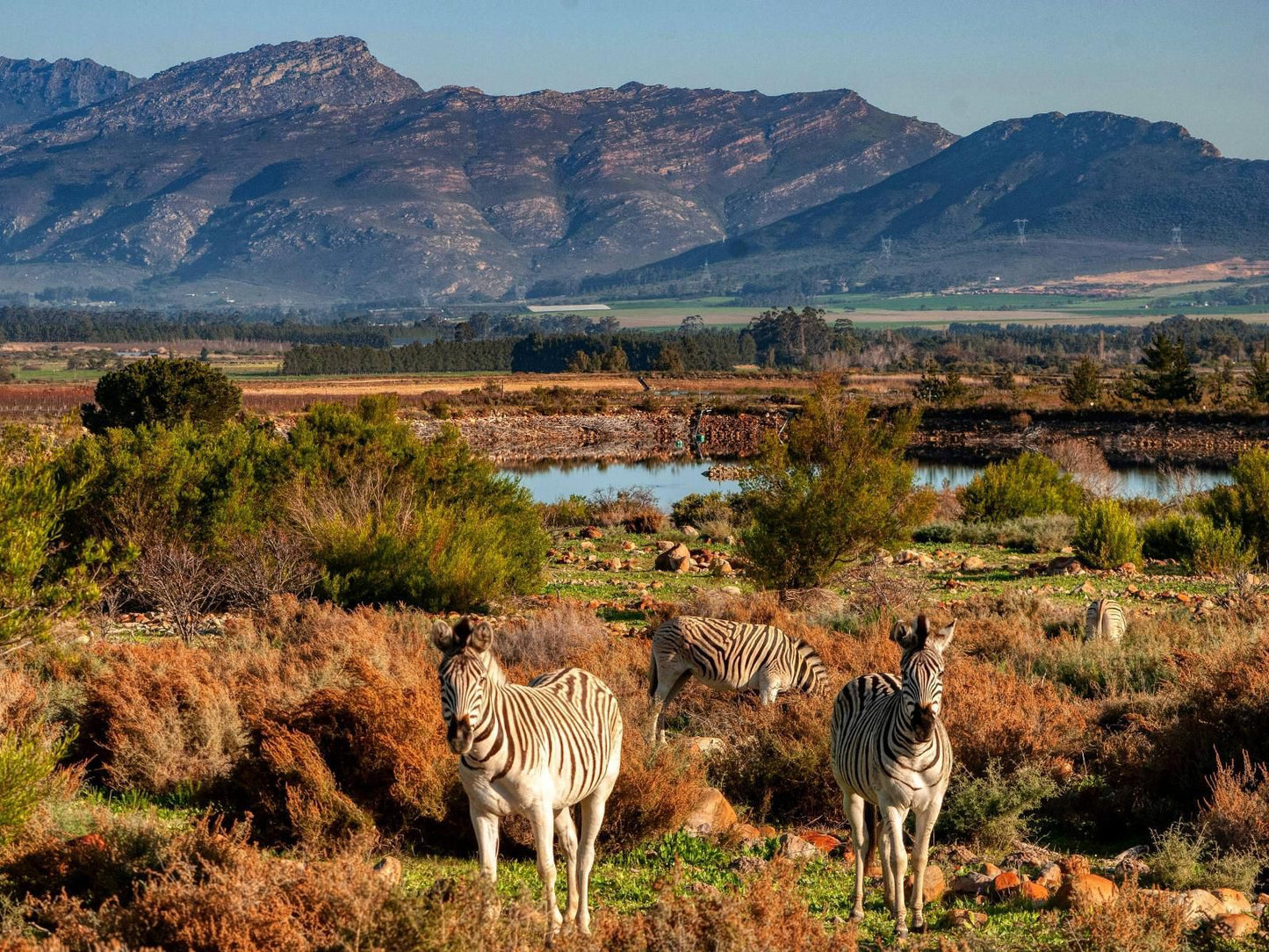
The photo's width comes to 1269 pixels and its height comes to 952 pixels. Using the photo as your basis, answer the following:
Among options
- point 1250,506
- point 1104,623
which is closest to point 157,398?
point 1250,506

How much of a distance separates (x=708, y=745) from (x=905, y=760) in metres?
4.42

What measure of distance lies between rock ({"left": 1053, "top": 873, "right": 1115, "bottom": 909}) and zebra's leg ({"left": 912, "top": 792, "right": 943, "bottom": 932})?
0.91m

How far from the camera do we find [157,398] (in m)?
40.4

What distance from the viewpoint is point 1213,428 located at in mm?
65875

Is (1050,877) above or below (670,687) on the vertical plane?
below

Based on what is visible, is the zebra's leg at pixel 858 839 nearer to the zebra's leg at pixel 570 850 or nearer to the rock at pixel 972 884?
the rock at pixel 972 884

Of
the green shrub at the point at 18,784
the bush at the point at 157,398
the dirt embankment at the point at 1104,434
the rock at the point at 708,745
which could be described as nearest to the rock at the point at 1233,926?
the rock at the point at 708,745

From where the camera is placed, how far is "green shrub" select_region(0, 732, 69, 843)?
7238 mm

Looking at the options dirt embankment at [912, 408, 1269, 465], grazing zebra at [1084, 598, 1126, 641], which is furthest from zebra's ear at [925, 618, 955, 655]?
dirt embankment at [912, 408, 1269, 465]

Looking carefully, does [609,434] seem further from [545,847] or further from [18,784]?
[545,847]

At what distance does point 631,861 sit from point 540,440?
65.3 m

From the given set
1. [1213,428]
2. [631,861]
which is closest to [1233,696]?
[631,861]

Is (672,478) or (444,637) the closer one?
(444,637)

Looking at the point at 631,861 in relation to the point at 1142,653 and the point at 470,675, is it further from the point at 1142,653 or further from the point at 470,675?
the point at 1142,653
